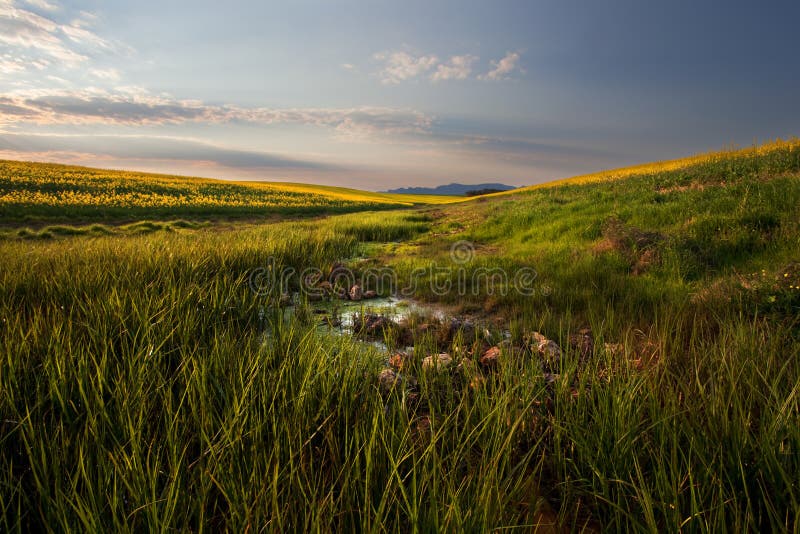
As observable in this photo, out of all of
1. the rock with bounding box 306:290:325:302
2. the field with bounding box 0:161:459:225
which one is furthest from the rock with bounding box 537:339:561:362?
the field with bounding box 0:161:459:225

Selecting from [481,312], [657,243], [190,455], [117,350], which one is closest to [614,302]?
[481,312]

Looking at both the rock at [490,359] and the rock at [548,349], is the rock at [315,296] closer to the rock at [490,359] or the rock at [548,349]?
the rock at [490,359]

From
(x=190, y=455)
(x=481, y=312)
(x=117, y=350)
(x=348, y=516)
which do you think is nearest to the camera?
(x=348, y=516)

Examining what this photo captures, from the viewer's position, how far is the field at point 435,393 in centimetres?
124

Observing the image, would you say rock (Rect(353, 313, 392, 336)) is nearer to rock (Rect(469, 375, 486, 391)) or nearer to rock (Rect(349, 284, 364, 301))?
rock (Rect(349, 284, 364, 301))

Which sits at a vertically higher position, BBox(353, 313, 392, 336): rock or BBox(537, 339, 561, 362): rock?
BBox(537, 339, 561, 362): rock

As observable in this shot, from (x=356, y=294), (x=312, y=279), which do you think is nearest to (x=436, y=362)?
(x=356, y=294)

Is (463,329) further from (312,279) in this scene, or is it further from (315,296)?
(312,279)

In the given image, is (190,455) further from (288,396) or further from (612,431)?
(612,431)

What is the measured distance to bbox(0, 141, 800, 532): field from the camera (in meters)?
1.24

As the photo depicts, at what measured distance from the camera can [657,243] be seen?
5.56 metres

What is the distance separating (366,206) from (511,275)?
37.5 meters

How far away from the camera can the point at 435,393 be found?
7.27ft

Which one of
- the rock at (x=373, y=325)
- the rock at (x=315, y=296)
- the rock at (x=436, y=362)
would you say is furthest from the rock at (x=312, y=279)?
the rock at (x=436, y=362)
